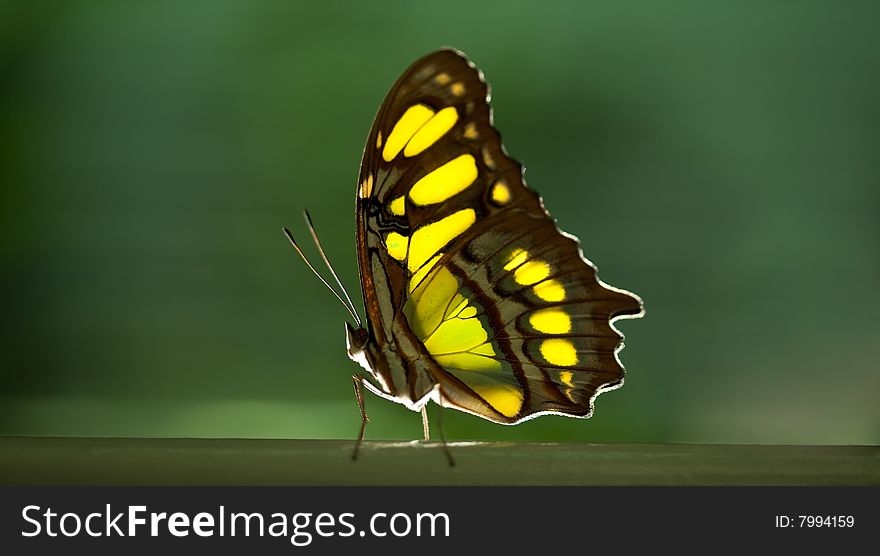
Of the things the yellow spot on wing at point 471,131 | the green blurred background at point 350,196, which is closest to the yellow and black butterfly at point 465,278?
the yellow spot on wing at point 471,131

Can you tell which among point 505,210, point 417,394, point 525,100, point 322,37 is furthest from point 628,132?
point 417,394

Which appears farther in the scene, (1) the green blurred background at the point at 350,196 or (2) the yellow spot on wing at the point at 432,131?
(1) the green blurred background at the point at 350,196

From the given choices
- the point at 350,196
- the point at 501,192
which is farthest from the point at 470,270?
the point at 350,196

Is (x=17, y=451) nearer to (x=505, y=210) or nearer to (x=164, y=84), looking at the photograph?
(x=505, y=210)

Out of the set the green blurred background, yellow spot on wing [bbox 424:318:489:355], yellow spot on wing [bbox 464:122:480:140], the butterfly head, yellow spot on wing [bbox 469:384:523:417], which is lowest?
yellow spot on wing [bbox 469:384:523:417]

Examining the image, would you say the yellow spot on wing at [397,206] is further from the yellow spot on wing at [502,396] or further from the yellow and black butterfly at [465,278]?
the yellow spot on wing at [502,396]

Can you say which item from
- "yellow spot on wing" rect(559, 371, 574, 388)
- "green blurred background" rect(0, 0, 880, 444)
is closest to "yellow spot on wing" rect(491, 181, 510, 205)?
"yellow spot on wing" rect(559, 371, 574, 388)

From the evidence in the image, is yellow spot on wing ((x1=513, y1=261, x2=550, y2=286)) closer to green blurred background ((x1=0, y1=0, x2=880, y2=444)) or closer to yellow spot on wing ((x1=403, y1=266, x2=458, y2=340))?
yellow spot on wing ((x1=403, y1=266, x2=458, y2=340))
